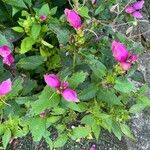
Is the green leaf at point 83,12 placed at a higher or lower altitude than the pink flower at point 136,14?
higher

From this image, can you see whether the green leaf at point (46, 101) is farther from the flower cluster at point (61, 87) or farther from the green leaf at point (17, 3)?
the green leaf at point (17, 3)

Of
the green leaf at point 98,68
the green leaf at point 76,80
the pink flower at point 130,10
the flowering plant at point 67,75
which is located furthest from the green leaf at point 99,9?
the green leaf at point 76,80

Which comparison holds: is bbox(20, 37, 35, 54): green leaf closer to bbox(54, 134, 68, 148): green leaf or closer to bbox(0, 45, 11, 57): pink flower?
bbox(0, 45, 11, 57): pink flower

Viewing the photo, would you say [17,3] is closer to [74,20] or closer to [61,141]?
[74,20]

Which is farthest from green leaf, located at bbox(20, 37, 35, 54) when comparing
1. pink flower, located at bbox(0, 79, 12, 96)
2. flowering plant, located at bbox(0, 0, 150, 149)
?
pink flower, located at bbox(0, 79, 12, 96)

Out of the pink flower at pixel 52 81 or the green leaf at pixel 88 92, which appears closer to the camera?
the pink flower at pixel 52 81

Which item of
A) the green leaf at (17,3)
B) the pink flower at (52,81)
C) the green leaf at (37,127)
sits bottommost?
the green leaf at (37,127)

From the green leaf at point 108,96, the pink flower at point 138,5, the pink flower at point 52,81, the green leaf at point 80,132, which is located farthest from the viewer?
the pink flower at point 138,5

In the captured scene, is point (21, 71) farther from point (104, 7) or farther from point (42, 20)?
point (104, 7)
